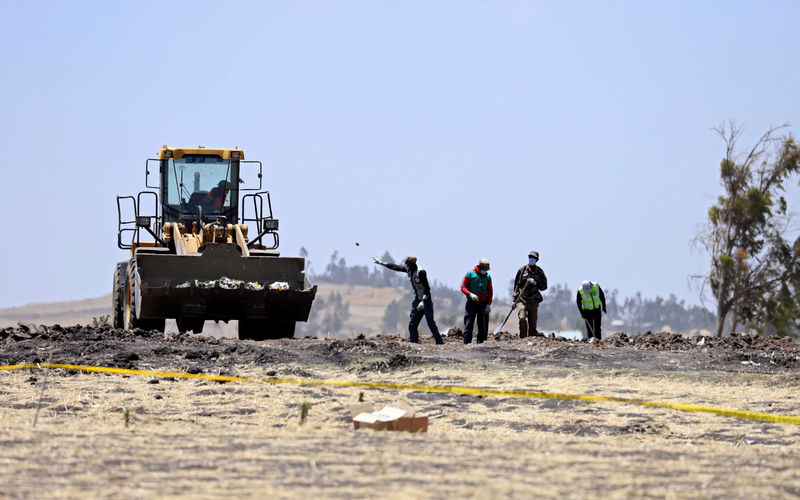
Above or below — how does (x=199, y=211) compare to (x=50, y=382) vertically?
above

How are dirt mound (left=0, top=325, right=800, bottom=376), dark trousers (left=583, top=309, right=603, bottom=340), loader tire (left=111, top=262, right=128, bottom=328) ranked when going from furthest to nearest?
1. loader tire (left=111, top=262, right=128, bottom=328)
2. dark trousers (left=583, top=309, right=603, bottom=340)
3. dirt mound (left=0, top=325, right=800, bottom=376)

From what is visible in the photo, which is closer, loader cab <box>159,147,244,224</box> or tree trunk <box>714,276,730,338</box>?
loader cab <box>159,147,244,224</box>

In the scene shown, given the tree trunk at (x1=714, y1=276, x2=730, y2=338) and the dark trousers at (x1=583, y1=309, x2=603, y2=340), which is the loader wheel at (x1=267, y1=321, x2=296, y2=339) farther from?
the tree trunk at (x1=714, y1=276, x2=730, y2=338)

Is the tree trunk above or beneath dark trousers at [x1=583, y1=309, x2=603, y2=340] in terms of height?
above

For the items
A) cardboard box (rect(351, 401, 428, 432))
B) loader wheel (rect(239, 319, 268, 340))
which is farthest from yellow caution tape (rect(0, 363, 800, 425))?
loader wheel (rect(239, 319, 268, 340))

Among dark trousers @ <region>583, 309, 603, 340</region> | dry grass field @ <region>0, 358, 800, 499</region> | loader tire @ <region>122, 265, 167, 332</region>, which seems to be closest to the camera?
dry grass field @ <region>0, 358, 800, 499</region>

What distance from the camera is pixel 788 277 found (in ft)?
138

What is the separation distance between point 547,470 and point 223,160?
1616cm

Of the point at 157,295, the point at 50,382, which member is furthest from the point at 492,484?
the point at 157,295

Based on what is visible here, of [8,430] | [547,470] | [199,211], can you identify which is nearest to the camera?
[547,470]

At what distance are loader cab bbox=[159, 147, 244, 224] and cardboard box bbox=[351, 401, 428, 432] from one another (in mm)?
12810

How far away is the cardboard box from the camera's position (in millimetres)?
9633

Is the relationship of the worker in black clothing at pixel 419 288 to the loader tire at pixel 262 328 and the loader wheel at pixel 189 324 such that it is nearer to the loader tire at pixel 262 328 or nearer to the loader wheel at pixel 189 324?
the loader tire at pixel 262 328

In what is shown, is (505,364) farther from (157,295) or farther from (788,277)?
(788,277)
